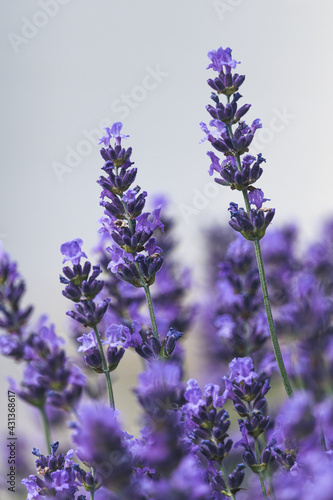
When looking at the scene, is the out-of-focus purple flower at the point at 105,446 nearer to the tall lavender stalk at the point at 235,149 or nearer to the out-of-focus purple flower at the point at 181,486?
the out-of-focus purple flower at the point at 181,486

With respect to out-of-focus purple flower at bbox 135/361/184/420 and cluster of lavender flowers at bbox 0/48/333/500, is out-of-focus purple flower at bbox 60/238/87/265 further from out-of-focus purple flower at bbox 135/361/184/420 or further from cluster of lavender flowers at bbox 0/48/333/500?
out-of-focus purple flower at bbox 135/361/184/420

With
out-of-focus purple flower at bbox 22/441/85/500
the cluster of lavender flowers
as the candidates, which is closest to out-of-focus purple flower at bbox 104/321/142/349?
the cluster of lavender flowers

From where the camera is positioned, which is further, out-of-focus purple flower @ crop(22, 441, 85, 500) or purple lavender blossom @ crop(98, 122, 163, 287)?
purple lavender blossom @ crop(98, 122, 163, 287)

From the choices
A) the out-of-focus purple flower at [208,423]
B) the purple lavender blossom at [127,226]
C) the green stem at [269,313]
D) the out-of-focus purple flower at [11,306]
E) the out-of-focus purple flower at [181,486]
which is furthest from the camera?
the out-of-focus purple flower at [11,306]

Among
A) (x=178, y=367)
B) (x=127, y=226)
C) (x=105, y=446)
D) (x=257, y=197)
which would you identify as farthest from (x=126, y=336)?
(x=105, y=446)

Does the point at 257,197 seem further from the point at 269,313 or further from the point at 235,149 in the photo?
the point at 269,313

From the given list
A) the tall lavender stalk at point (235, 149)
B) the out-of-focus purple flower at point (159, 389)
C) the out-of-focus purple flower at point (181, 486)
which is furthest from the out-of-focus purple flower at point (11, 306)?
the out-of-focus purple flower at point (181, 486)

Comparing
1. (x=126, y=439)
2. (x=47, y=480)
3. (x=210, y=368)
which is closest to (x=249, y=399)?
(x=126, y=439)

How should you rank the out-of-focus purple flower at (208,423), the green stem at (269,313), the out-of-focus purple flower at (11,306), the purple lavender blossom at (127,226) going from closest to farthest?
the out-of-focus purple flower at (208,423) < the green stem at (269,313) < the purple lavender blossom at (127,226) < the out-of-focus purple flower at (11,306)
